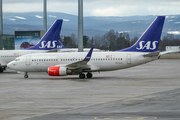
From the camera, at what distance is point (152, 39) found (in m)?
37.2

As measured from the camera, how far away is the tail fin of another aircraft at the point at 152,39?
121 feet

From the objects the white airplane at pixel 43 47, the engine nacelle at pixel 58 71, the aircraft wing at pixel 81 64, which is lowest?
the engine nacelle at pixel 58 71

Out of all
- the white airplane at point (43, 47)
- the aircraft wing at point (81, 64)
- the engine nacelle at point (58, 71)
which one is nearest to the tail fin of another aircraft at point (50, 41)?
the white airplane at point (43, 47)

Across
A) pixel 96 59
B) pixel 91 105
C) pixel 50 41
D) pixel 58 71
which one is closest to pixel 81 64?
pixel 96 59

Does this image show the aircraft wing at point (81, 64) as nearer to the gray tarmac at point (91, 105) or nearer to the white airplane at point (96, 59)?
the white airplane at point (96, 59)

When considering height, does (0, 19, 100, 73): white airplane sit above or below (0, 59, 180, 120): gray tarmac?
above

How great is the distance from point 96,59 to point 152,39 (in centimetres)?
626

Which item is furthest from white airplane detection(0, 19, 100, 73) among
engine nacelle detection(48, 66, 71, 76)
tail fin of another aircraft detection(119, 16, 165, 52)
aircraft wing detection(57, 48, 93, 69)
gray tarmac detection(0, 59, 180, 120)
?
gray tarmac detection(0, 59, 180, 120)

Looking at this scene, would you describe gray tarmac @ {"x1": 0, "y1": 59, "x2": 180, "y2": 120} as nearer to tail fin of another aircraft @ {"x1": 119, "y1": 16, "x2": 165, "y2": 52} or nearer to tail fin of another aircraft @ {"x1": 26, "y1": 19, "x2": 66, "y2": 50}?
tail fin of another aircraft @ {"x1": 119, "y1": 16, "x2": 165, "y2": 52}

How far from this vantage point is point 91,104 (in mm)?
19188

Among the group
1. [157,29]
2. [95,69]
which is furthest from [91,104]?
[157,29]

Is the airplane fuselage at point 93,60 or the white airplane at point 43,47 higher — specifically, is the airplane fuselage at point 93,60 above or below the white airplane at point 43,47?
below

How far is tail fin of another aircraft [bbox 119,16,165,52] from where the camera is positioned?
36969mm

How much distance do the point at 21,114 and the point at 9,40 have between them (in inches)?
2590
